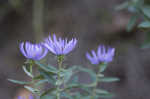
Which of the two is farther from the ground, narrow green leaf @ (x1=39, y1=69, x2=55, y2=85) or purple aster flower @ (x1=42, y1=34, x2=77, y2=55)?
purple aster flower @ (x1=42, y1=34, x2=77, y2=55)

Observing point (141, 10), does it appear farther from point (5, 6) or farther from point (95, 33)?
point (5, 6)

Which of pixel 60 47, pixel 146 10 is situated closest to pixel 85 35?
pixel 146 10

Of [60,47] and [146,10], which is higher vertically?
[146,10]

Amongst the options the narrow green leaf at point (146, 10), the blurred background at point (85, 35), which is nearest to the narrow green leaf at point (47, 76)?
the narrow green leaf at point (146, 10)

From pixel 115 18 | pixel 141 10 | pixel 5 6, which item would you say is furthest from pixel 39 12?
pixel 141 10

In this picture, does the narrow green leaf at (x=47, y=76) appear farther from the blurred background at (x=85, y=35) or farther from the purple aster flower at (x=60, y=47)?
the blurred background at (x=85, y=35)

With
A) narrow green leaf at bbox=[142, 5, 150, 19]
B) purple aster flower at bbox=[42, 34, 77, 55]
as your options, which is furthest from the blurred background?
purple aster flower at bbox=[42, 34, 77, 55]

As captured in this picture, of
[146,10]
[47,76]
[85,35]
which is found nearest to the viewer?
[47,76]

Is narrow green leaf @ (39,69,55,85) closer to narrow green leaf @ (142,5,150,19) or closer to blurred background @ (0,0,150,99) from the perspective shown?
narrow green leaf @ (142,5,150,19)

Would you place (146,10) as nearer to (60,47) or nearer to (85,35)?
(60,47)
